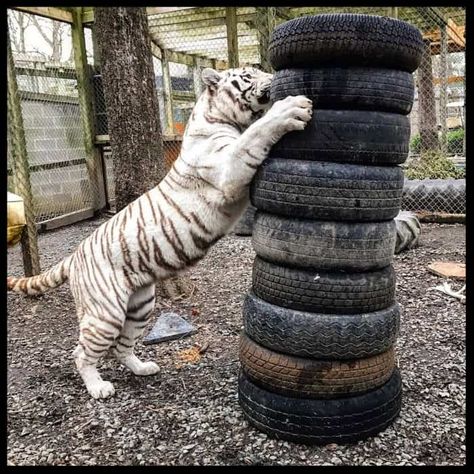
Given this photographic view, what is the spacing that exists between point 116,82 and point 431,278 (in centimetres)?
339

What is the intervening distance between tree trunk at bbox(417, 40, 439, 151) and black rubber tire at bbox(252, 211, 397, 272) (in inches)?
337

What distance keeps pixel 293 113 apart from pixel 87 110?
6905 millimetres

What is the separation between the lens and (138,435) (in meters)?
2.62

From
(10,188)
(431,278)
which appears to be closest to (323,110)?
(431,278)

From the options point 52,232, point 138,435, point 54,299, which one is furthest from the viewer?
point 52,232

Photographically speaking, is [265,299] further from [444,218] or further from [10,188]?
[10,188]

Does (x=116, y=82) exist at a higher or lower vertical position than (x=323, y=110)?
higher

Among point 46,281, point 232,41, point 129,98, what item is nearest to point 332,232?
point 46,281

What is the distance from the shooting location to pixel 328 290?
2.28m

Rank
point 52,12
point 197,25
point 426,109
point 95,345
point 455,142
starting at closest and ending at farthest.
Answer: point 95,345
point 52,12
point 197,25
point 426,109
point 455,142

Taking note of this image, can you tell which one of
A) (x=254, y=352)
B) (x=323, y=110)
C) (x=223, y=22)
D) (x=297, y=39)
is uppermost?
(x=223, y=22)

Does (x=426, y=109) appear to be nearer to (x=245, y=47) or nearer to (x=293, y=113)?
(x=245, y=47)

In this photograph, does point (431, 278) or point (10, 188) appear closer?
point (431, 278)

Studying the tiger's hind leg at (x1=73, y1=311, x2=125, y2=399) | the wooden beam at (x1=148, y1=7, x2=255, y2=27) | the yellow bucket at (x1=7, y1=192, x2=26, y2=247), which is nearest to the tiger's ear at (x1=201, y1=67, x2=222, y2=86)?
the tiger's hind leg at (x1=73, y1=311, x2=125, y2=399)
